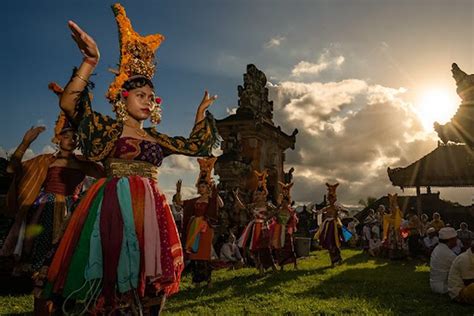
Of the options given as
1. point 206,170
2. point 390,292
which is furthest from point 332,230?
point 206,170

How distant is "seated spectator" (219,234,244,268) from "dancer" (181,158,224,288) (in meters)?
4.66

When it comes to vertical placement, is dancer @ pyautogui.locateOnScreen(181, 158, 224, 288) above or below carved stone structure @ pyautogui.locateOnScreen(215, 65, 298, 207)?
below

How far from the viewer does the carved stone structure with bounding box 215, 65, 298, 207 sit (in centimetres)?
1981

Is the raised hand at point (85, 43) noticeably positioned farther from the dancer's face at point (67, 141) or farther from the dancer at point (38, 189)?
the dancer's face at point (67, 141)

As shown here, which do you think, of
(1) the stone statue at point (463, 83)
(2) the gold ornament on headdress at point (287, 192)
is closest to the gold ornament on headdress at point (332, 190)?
(2) the gold ornament on headdress at point (287, 192)

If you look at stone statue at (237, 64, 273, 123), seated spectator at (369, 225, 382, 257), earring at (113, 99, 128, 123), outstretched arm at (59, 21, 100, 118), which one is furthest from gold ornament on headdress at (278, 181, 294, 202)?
stone statue at (237, 64, 273, 123)

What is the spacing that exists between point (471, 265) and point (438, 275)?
1283 mm

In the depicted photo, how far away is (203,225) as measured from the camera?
883cm

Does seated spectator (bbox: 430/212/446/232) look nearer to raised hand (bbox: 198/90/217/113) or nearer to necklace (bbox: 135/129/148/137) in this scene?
raised hand (bbox: 198/90/217/113)

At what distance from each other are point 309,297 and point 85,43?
19.5 feet

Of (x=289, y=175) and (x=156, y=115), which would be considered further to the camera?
(x=289, y=175)

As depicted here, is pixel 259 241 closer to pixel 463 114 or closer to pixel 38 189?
pixel 463 114

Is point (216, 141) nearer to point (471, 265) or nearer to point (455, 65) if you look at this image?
point (471, 265)

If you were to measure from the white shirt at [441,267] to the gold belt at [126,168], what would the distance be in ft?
22.5
